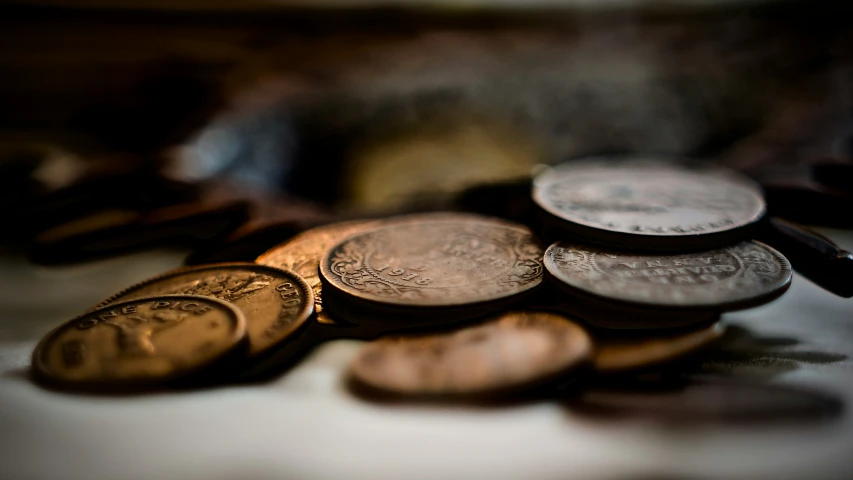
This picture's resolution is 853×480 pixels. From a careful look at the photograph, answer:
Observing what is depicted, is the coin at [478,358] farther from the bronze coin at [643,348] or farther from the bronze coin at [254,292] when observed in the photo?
the bronze coin at [254,292]

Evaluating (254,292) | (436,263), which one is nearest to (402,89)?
(436,263)

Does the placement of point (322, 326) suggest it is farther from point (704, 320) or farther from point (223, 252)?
point (704, 320)

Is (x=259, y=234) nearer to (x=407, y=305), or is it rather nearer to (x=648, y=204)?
(x=407, y=305)

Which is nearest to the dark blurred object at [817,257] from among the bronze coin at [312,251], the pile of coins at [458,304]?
the pile of coins at [458,304]

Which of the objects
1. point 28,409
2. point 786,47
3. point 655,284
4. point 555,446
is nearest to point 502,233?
point 655,284

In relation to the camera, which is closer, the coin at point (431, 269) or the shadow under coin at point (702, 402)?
the shadow under coin at point (702, 402)

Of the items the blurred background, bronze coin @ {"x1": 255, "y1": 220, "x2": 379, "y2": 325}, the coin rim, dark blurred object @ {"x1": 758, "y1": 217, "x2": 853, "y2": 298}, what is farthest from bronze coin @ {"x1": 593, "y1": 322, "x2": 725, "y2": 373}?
the blurred background
